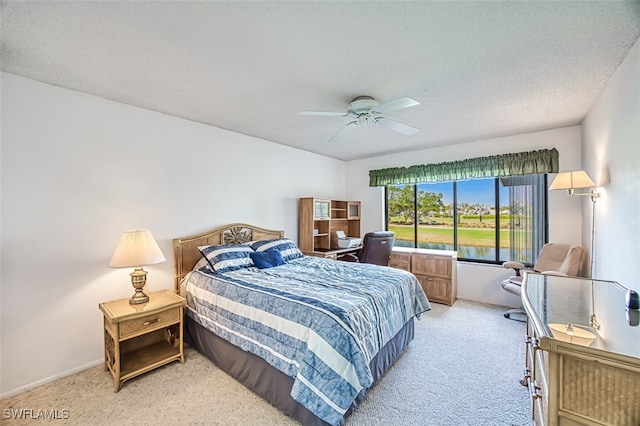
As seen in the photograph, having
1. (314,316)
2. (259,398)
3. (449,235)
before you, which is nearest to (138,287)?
(259,398)

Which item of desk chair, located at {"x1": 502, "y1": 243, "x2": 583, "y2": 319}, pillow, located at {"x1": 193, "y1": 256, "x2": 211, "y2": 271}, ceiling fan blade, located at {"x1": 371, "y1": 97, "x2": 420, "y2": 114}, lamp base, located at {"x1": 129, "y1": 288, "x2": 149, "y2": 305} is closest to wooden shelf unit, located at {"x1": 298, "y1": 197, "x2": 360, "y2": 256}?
pillow, located at {"x1": 193, "y1": 256, "x2": 211, "y2": 271}

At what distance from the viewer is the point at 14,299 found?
2.23 m

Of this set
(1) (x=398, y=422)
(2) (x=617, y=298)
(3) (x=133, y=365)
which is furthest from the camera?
(3) (x=133, y=365)

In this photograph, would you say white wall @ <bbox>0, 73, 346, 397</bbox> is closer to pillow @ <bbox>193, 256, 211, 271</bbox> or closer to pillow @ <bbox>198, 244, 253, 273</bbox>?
pillow @ <bbox>193, 256, 211, 271</bbox>

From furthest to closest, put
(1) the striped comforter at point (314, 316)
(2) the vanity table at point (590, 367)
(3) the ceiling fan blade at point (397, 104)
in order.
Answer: (3) the ceiling fan blade at point (397, 104)
(1) the striped comforter at point (314, 316)
(2) the vanity table at point (590, 367)

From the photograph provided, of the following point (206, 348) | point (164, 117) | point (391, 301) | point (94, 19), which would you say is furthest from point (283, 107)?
point (206, 348)

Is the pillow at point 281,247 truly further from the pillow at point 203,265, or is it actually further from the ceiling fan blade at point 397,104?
the ceiling fan blade at point 397,104

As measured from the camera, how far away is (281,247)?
3834 mm

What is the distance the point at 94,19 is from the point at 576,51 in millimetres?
3184

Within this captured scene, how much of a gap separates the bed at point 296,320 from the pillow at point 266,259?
13 mm

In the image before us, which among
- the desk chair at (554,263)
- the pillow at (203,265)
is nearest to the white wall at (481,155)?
the desk chair at (554,263)

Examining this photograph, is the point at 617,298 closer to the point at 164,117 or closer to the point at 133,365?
the point at 133,365

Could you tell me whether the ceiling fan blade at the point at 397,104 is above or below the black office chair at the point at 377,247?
above

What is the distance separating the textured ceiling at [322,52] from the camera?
154 cm
